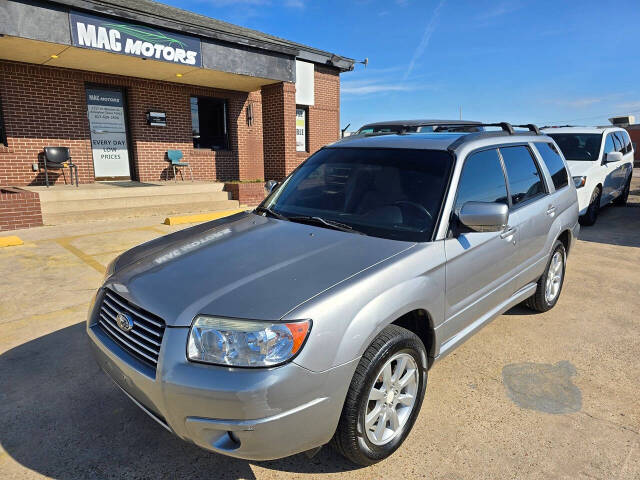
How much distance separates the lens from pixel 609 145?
929 cm

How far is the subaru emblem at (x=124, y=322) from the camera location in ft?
7.51

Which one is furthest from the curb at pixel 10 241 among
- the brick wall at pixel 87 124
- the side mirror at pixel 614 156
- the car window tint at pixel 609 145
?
the car window tint at pixel 609 145

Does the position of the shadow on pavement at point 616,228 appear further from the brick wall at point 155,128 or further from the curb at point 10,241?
the curb at point 10,241

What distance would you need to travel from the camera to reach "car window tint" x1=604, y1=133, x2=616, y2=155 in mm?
9059

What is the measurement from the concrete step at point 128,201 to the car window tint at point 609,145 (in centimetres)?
862

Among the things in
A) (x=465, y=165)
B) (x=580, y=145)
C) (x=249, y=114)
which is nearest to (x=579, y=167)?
(x=580, y=145)

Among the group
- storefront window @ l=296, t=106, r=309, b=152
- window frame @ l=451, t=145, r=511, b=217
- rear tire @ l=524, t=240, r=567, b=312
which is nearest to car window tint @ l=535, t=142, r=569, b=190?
rear tire @ l=524, t=240, r=567, b=312

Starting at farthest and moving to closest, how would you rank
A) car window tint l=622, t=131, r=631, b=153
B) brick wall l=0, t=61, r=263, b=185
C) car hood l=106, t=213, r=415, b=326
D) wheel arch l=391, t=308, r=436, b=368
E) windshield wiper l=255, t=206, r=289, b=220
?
car window tint l=622, t=131, r=631, b=153 < brick wall l=0, t=61, r=263, b=185 < windshield wiper l=255, t=206, r=289, b=220 < wheel arch l=391, t=308, r=436, b=368 < car hood l=106, t=213, r=415, b=326

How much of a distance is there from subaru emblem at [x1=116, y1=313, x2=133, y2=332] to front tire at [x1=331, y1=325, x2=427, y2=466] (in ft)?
3.82

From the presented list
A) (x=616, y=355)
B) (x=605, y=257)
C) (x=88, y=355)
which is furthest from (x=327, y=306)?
(x=605, y=257)

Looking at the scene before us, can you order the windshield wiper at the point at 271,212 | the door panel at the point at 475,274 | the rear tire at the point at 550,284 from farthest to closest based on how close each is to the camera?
the rear tire at the point at 550,284 < the windshield wiper at the point at 271,212 < the door panel at the point at 475,274

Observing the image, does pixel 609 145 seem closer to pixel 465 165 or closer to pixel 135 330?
pixel 465 165

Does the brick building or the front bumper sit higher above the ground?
the brick building

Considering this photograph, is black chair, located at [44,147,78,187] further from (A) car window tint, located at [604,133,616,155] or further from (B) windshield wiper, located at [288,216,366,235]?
(A) car window tint, located at [604,133,616,155]
